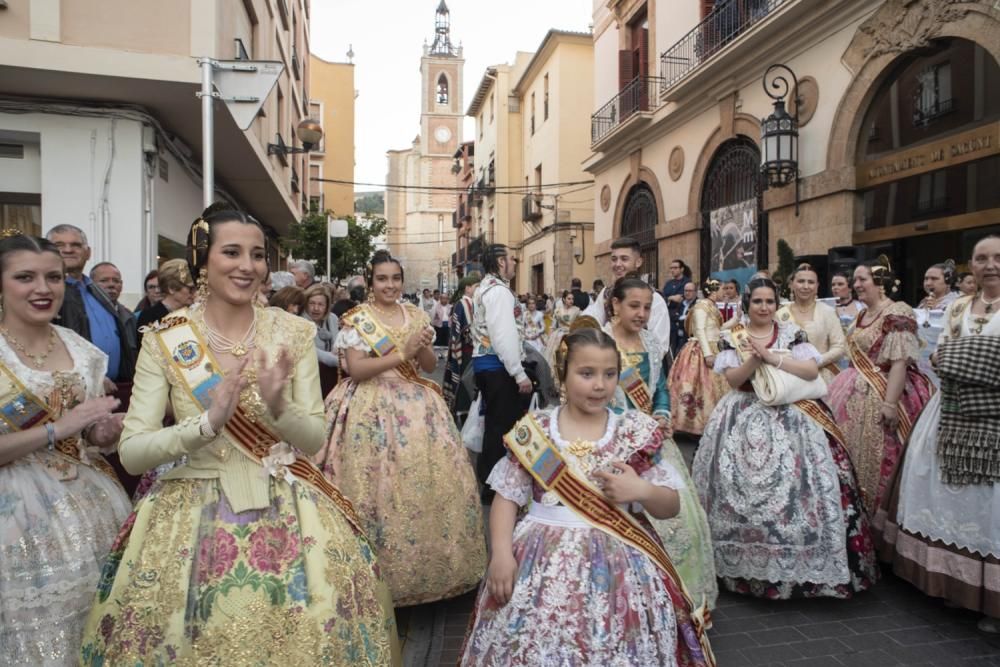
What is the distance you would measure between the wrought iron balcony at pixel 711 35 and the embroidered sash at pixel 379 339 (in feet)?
33.8

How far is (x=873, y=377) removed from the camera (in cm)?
543

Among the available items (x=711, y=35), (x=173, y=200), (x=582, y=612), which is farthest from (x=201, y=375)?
(x=711, y=35)

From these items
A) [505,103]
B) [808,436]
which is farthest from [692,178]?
[505,103]

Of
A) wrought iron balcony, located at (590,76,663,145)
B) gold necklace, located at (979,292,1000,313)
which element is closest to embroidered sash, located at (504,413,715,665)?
gold necklace, located at (979,292,1000,313)

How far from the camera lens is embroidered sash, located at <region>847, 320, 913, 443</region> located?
16.7 feet

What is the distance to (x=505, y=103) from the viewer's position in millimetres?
35125

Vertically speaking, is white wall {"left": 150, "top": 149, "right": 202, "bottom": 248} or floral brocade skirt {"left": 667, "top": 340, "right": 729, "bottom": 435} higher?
Result: white wall {"left": 150, "top": 149, "right": 202, "bottom": 248}

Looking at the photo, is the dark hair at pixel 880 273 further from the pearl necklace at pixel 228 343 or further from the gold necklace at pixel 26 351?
the gold necklace at pixel 26 351

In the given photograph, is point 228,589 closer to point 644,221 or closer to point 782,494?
point 782,494

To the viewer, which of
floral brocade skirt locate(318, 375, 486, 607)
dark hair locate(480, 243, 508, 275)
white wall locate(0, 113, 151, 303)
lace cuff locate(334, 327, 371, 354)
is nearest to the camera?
floral brocade skirt locate(318, 375, 486, 607)

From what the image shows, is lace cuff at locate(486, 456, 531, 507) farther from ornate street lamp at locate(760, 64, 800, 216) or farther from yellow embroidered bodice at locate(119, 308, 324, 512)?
ornate street lamp at locate(760, 64, 800, 216)

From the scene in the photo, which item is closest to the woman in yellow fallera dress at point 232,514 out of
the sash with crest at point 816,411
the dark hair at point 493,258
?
the sash with crest at point 816,411

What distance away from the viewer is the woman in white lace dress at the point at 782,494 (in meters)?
4.10

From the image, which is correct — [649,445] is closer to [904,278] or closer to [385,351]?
[385,351]
